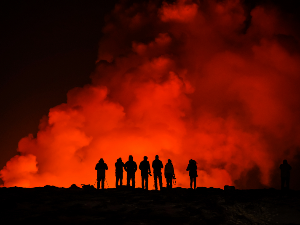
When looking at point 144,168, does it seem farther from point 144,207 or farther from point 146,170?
point 144,207

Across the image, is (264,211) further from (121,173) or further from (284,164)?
(121,173)

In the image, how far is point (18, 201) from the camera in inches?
742

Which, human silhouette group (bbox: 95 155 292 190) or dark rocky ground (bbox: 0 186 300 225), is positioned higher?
human silhouette group (bbox: 95 155 292 190)

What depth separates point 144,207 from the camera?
1856 cm

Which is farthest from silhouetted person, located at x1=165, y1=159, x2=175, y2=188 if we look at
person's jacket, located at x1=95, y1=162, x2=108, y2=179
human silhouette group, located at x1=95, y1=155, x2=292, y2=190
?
person's jacket, located at x1=95, y1=162, x2=108, y2=179

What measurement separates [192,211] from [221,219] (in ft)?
5.01

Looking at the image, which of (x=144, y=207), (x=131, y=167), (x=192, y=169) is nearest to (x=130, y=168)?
(x=131, y=167)

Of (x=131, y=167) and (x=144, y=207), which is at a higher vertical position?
(x=131, y=167)

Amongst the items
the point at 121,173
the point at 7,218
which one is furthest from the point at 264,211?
the point at 7,218

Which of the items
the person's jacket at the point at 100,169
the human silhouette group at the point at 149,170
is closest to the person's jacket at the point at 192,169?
the human silhouette group at the point at 149,170

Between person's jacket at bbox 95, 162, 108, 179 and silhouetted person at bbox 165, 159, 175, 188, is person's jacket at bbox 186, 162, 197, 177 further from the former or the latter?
person's jacket at bbox 95, 162, 108, 179

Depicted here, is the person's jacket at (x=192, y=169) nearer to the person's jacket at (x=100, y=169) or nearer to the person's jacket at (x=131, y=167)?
the person's jacket at (x=131, y=167)

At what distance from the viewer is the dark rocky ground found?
16875 millimetres

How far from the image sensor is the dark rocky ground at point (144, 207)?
16.9 metres
